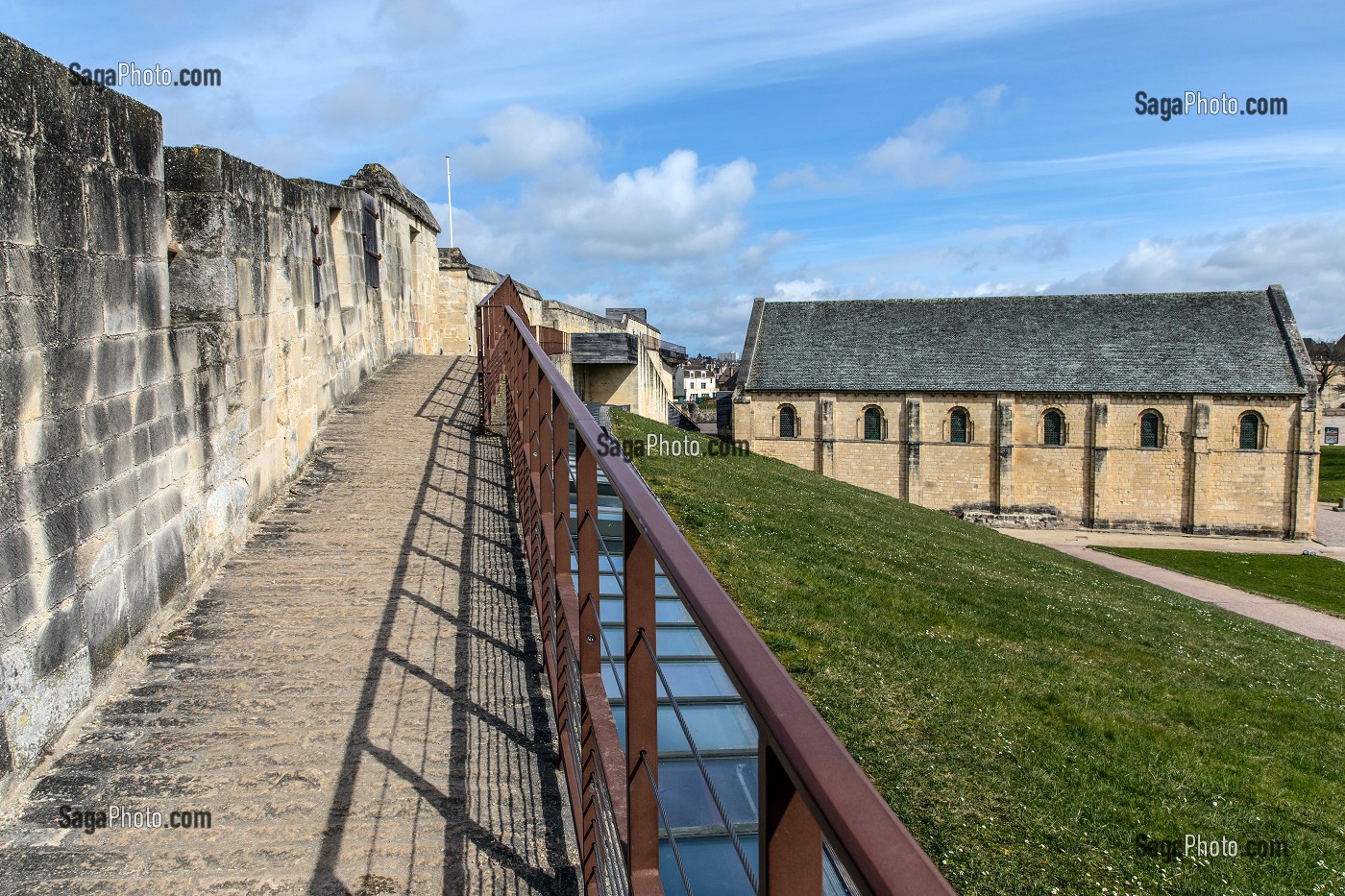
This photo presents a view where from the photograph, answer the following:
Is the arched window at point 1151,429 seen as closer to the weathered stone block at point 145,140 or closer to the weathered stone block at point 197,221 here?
the weathered stone block at point 197,221

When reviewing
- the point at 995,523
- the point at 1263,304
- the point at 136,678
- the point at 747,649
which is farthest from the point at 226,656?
the point at 1263,304

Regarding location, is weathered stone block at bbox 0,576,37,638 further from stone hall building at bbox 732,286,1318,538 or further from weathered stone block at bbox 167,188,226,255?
stone hall building at bbox 732,286,1318,538

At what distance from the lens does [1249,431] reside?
3653cm

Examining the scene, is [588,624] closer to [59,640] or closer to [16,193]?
[59,640]

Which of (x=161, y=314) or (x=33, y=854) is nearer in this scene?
(x=33, y=854)

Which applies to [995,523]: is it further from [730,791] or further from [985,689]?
[730,791]

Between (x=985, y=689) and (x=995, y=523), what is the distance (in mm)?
32264

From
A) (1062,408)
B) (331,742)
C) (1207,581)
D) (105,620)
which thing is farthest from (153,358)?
(1062,408)

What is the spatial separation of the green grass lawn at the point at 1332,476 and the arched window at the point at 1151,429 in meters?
10.8

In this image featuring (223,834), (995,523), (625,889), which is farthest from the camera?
(995,523)

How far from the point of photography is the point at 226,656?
4.48 metres

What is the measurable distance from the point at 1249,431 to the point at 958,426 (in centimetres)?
1073

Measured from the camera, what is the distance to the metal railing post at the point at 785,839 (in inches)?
41.3

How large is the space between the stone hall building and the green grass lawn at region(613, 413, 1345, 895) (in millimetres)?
25442
